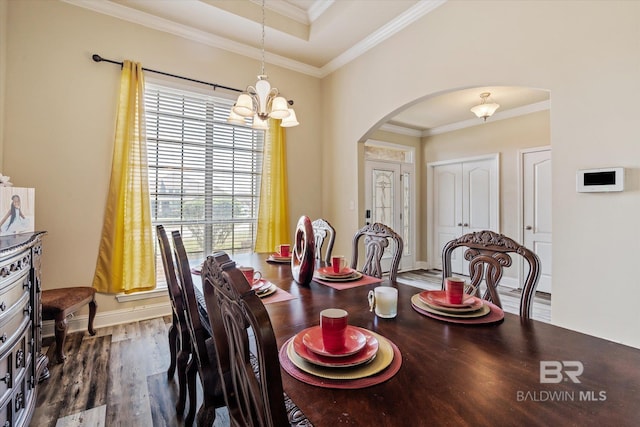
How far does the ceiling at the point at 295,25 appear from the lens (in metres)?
2.85

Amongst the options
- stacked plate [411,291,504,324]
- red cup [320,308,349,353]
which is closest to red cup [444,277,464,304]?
stacked plate [411,291,504,324]

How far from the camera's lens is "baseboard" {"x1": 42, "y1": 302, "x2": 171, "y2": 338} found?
2.65 meters

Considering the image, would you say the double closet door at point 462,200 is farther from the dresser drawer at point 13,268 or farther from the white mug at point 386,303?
the dresser drawer at point 13,268

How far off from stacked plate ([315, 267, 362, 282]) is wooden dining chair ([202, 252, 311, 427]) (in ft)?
2.94

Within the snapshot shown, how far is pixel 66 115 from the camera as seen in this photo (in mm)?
2674

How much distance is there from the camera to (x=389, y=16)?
2.99m

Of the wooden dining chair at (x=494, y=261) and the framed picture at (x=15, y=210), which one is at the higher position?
the framed picture at (x=15, y=210)

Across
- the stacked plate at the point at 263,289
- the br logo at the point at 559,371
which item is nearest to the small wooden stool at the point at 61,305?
the stacked plate at the point at 263,289

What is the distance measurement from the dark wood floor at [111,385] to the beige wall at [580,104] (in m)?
2.33

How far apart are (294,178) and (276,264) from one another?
1.97 m

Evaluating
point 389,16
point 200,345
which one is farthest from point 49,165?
point 389,16

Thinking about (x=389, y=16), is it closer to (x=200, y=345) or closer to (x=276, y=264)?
(x=276, y=264)

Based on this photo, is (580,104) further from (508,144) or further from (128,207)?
(128,207)

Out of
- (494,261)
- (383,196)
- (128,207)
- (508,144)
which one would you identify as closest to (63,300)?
(128,207)
